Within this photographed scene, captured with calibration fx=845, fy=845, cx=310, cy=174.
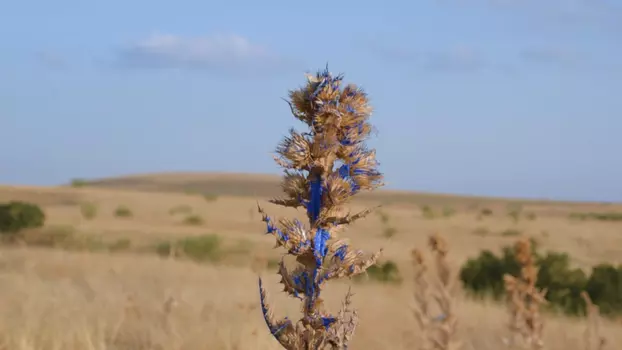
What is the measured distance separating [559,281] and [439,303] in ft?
51.8

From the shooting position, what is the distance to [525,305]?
2.56 meters

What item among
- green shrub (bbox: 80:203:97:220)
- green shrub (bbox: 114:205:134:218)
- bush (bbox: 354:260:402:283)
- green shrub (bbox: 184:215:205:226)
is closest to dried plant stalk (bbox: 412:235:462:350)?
bush (bbox: 354:260:402:283)

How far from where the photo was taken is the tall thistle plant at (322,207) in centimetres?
200

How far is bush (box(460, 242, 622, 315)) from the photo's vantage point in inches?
621

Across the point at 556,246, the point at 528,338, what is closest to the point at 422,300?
the point at 528,338

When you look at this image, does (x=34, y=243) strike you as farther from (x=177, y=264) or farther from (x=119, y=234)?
(x=177, y=264)

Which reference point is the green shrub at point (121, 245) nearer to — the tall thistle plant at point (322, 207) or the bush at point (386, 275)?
the bush at point (386, 275)

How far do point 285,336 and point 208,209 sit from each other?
4752cm

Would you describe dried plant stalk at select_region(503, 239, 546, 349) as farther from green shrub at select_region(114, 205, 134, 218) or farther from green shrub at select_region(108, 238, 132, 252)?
green shrub at select_region(114, 205, 134, 218)

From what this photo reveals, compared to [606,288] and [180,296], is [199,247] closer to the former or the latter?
[606,288]

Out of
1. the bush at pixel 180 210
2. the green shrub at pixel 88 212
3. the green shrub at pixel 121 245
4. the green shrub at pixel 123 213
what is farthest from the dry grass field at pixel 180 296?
the bush at pixel 180 210

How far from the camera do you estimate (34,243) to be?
27.0 m

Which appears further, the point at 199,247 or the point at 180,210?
the point at 180,210

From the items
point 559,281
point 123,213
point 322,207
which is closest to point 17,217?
point 123,213
